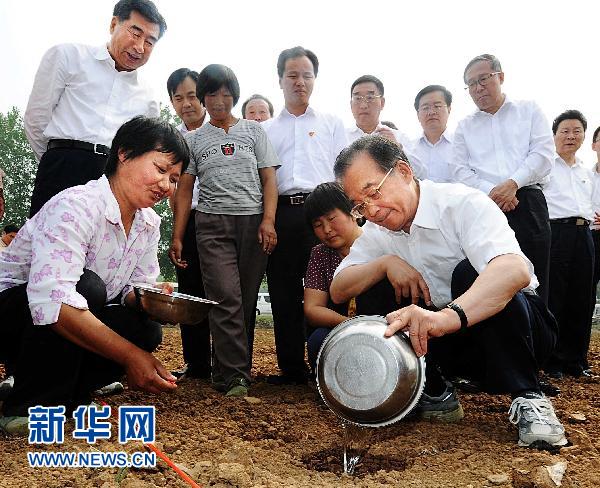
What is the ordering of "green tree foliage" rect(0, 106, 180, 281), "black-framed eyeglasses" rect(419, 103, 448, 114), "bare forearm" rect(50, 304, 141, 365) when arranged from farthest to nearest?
1. "green tree foliage" rect(0, 106, 180, 281)
2. "black-framed eyeglasses" rect(419, 103, 448, 114)
3. "bare forearm" rect(50, 304, 141, 365)

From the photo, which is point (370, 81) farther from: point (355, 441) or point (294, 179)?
point (355, 441)

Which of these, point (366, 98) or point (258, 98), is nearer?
point (366, 98)

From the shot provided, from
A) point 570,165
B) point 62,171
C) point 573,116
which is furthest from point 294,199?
point 573,116

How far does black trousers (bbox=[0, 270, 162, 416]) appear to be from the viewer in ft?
7.35

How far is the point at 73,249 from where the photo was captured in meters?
2.17

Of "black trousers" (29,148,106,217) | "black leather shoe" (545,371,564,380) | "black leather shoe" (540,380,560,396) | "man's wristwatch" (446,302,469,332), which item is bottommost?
"black leather shoe" (545,371,564,380)

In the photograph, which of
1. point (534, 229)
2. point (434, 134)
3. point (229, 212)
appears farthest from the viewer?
point (434, 134)

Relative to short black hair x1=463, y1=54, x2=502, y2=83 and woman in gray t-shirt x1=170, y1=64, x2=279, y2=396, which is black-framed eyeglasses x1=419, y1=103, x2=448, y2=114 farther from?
woman in gray t-shirt x1=170, y1=64, x2=279, y2=396

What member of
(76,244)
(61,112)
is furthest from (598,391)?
(61,112)

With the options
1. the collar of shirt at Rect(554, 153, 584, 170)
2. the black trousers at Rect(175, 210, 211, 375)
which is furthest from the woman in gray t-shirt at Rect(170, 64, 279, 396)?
the collar of shirt at Rect(554, 153, 584, 170)

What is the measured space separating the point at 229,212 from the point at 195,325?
2.76 feet

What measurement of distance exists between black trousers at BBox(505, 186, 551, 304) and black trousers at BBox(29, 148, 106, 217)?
2692mm

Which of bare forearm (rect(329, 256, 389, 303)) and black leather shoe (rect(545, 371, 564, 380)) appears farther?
black leather shoe (rect(545, 371, 564, 380))

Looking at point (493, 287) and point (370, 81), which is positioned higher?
point (370, 81)
